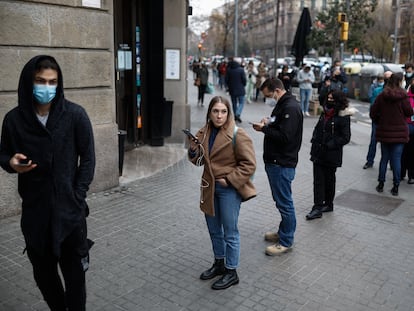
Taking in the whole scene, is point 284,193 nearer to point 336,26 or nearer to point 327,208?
point 327,208

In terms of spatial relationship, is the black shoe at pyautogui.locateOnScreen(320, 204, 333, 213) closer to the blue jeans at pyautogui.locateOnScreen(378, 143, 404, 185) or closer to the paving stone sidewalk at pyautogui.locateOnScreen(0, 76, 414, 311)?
the paving stone sidewalk at pyautogui.locateOnScreen(0, 76, 414, 311)

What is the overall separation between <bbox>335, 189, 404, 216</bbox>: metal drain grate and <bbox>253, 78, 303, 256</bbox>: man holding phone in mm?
2131

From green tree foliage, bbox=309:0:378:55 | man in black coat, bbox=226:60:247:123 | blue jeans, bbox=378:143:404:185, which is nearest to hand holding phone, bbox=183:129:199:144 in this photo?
blue jeans, bbox=378:143:404:185

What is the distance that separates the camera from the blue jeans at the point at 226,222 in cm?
404

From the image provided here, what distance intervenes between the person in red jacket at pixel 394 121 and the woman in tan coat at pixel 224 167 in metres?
4.01

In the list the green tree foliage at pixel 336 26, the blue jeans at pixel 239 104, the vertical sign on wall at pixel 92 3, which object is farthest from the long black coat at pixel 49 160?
the green tree foliage at pixel 336 26

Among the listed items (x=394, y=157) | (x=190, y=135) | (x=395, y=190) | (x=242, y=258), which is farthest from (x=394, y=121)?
(x=190, y=135)

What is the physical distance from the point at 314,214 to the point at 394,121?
224 cm

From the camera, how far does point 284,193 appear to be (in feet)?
15.9

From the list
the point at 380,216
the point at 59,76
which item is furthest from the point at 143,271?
the point at 380,216

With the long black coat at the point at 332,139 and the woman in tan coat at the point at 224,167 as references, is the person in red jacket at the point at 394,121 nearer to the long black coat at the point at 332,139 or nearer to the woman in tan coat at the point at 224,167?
the long black coat at the point at 332,139

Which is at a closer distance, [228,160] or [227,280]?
[228,160]

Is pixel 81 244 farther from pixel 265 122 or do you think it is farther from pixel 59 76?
pixel 265 122

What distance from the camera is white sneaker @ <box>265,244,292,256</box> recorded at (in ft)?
16.2
